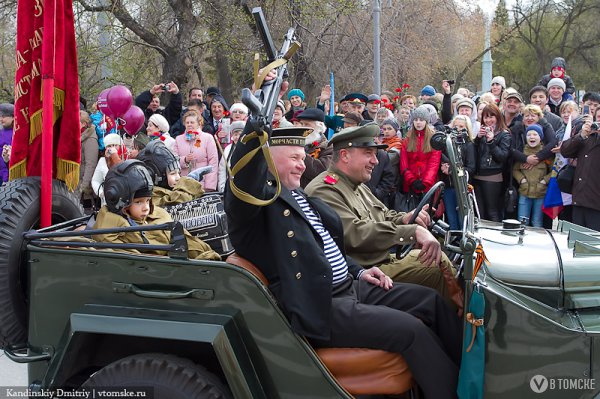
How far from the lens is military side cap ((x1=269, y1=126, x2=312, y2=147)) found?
291cm

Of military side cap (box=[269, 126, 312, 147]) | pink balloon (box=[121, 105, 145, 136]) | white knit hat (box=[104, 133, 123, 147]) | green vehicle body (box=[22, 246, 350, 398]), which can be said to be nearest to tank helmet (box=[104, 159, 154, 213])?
green vehicle body (box=[22, 246, 350, 398])

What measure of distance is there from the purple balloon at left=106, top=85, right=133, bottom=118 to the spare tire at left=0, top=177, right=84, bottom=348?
4483mm

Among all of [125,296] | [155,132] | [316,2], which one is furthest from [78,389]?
[316,2]

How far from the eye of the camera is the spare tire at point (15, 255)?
2.92 m

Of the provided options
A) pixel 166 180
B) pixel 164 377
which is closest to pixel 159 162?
pixel 166 180

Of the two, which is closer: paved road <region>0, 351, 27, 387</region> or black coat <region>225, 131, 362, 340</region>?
black coat <region>225, 131, 362, 340</region>

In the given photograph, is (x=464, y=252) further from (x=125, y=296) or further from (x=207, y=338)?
A: (x=125, y=296)

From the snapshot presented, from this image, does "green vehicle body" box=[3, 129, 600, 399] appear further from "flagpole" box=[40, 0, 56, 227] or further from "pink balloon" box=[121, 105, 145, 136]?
"pink balloon" box=[121, 105, 145, 136]

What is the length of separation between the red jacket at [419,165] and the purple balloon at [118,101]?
3038 millimetres

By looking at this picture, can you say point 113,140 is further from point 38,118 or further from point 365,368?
Result: point 365,368

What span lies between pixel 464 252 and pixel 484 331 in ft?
0.99

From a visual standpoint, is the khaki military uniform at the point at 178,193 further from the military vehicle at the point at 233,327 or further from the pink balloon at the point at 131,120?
the pink balloon at the point at 131,120

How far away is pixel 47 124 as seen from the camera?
3193mm

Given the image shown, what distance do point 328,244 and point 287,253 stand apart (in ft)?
1.39
